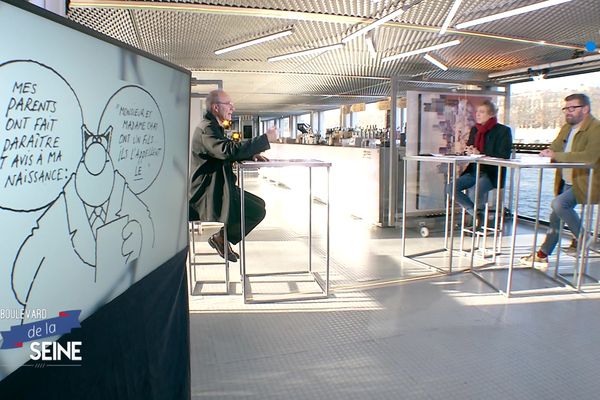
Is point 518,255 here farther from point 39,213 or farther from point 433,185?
point 39,213

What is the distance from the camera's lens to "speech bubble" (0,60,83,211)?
776 millimetres

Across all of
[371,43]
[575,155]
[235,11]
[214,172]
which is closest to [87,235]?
[214,172]

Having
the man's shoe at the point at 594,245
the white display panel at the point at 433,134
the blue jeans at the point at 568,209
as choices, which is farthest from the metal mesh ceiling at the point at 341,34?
the man's shoe at the point at 594,245

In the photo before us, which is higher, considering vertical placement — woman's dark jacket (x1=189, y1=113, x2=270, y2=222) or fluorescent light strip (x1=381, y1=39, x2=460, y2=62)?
fluorescent light strip (x1=381, y1=39, x2=460, y2=62)

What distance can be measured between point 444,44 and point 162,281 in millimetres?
4766

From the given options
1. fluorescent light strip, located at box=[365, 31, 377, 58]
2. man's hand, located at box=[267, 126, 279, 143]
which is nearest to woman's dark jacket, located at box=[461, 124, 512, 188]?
fluorescent light strip, located at box=[365, 31, 377, 58]

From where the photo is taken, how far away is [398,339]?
111 inches

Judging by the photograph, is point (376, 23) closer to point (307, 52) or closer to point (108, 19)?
point (307, 52)

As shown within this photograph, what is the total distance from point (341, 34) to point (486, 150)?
6.71 ft

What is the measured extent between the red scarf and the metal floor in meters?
1.51

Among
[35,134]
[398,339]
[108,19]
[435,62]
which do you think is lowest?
[398,339]

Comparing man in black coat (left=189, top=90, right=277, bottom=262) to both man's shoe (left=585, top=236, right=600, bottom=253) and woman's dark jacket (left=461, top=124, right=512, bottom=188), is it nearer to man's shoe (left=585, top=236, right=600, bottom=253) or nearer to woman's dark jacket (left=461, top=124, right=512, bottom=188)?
woman's dark jacket (left=461, top=124, right=512, bottom=188)

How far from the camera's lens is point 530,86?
23.7 feet
